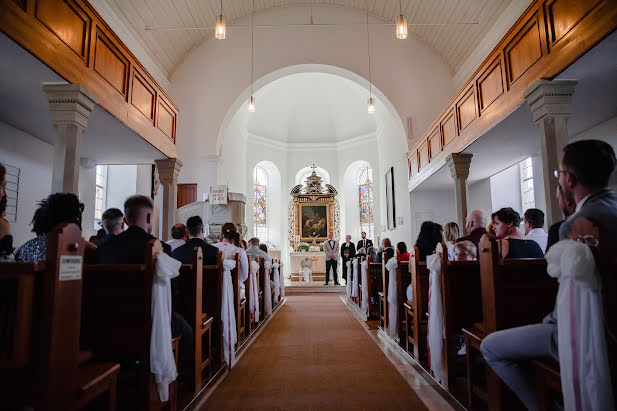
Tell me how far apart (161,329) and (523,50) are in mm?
4573

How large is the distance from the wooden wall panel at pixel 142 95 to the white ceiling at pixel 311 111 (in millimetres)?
8495

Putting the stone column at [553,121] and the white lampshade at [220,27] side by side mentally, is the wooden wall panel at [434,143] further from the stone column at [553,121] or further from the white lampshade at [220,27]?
the white lampshade at [220,27]

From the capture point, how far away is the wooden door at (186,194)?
969cm

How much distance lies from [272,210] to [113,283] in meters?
13.4

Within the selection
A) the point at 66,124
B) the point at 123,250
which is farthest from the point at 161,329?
the point at 66,124

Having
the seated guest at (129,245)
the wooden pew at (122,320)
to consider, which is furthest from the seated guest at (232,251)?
the wooden pew at (122,320)

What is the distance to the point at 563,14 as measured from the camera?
3.60 meters

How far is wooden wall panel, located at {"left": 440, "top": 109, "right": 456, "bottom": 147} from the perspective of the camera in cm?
681

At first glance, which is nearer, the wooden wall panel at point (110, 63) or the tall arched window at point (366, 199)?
the wooden wall panel at point (110, 63)

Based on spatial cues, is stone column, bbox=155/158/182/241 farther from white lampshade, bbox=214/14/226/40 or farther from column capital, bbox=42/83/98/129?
column capital, bbox=42/83/98/129

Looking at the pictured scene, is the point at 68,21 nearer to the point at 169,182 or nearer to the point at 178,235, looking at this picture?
the point at 178,235

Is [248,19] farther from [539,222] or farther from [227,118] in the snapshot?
[539,222]

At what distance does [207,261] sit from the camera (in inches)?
149

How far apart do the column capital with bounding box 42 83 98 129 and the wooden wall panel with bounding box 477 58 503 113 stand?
15.8 feet
